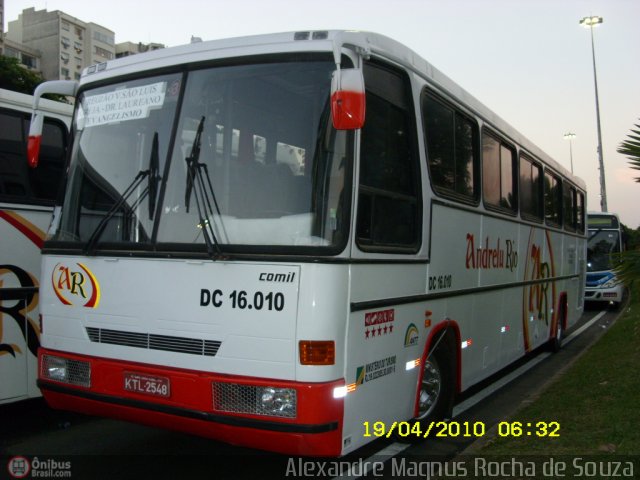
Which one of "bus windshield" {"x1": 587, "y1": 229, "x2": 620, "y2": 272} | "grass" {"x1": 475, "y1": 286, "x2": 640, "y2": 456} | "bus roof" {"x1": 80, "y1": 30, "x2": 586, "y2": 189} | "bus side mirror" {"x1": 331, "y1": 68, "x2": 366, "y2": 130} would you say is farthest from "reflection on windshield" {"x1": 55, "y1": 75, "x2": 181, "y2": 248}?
"bus windshield" {"x1": 587, "y1": 229, "x2": 620, "y2": 272}

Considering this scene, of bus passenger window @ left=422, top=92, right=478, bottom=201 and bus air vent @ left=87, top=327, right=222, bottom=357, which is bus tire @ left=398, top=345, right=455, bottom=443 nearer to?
bus passenger window @ left=422, top=92, right=478, bottom=201

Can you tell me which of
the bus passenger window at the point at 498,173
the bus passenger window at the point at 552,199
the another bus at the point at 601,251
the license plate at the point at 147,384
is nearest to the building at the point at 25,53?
the another bus at the point at 601,251

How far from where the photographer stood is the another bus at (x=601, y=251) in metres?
20.5

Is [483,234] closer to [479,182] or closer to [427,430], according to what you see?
[479,182]

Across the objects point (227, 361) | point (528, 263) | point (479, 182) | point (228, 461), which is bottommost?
point (228, 461)

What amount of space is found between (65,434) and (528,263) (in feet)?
21.0

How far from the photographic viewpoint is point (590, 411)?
6.44 metres

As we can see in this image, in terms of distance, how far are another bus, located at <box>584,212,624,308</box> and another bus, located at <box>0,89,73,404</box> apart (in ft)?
59.2

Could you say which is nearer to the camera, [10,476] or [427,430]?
[10,476]

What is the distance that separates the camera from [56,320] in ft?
16.6

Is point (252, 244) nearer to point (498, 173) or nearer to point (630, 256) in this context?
point (630, 256)

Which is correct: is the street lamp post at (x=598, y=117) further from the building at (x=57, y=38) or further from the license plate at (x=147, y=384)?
the building at (x=57, y=38)

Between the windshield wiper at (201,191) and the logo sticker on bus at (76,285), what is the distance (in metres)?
1.04

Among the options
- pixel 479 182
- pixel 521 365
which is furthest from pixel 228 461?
pixel 521 365
